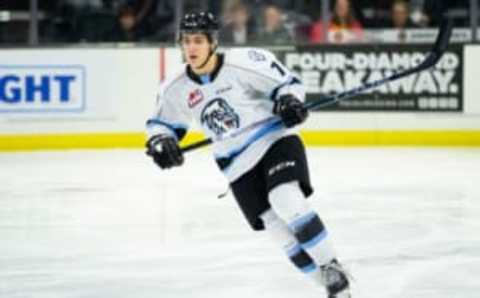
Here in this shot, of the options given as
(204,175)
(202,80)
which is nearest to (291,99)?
(202,80)

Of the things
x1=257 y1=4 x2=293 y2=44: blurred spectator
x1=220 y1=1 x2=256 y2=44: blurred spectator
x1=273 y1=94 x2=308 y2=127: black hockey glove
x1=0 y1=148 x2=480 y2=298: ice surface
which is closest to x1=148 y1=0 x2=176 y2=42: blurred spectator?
x1=220 y1=1 x2=256 y2=44: blurred spectator

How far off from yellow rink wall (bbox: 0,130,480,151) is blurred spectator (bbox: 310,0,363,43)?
31.2 inches

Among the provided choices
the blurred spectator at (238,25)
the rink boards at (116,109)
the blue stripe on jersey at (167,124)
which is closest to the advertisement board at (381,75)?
the rink boards at (116,109)

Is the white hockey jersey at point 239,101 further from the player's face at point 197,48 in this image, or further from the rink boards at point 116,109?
the rink boards at point 116,109

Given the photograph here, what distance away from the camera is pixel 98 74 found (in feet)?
32.0

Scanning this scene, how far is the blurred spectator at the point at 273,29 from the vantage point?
10.1 meters

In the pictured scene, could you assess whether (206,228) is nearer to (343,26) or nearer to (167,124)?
(167,124)

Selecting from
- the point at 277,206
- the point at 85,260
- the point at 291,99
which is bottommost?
the point at 85,260

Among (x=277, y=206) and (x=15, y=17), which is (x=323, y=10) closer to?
(x=15, y=17)

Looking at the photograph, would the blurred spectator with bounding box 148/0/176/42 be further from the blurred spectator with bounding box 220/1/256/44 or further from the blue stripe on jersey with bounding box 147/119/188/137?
the blue stripe on jersey with bounding box 147/119/188/137

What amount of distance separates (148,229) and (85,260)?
2.99 ft

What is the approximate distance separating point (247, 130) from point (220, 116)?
0.10 m

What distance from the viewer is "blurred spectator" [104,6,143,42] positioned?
10.0 metres

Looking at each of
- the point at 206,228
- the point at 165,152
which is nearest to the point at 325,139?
the point at 206,228
